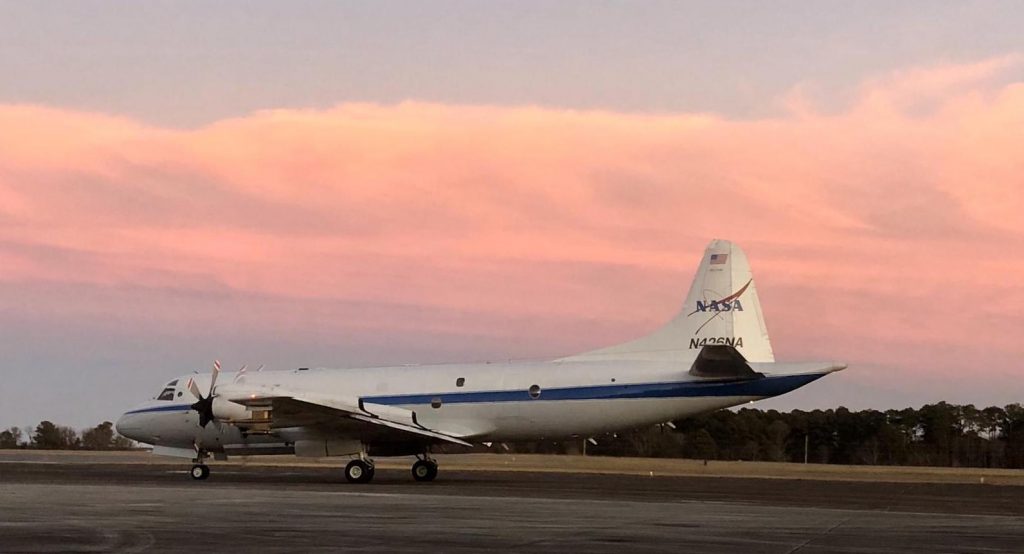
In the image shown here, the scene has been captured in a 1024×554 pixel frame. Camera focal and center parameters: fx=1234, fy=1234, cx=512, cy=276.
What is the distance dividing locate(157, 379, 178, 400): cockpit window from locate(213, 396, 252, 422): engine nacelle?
5.94 m

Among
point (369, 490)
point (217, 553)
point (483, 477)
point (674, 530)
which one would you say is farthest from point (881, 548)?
point (483, 477)

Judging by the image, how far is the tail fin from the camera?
3600cm

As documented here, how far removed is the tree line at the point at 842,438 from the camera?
66812 millimetres

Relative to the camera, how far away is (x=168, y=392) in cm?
4169

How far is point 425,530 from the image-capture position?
18406 mm

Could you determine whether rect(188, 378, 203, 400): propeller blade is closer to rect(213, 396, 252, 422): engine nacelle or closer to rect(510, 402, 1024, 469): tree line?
rect(213, 396, 252, 422): engine nacelle

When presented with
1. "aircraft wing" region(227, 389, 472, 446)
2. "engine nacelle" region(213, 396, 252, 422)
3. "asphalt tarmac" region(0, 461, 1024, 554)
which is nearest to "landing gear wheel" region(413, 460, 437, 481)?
"aircraft wing" region(227, 389, 472, 446)

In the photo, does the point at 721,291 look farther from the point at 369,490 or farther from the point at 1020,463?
the point at 1020,463

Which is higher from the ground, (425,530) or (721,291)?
(721,291)

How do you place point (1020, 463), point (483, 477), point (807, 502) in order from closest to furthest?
1. point (807, 502)
2. point (483, 477)
3. point (1020, 463)

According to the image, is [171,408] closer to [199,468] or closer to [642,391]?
[199,468]

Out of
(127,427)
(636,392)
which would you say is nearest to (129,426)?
(127,427)

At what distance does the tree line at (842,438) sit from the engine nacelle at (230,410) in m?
29.3

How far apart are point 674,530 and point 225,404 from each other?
2021cm
